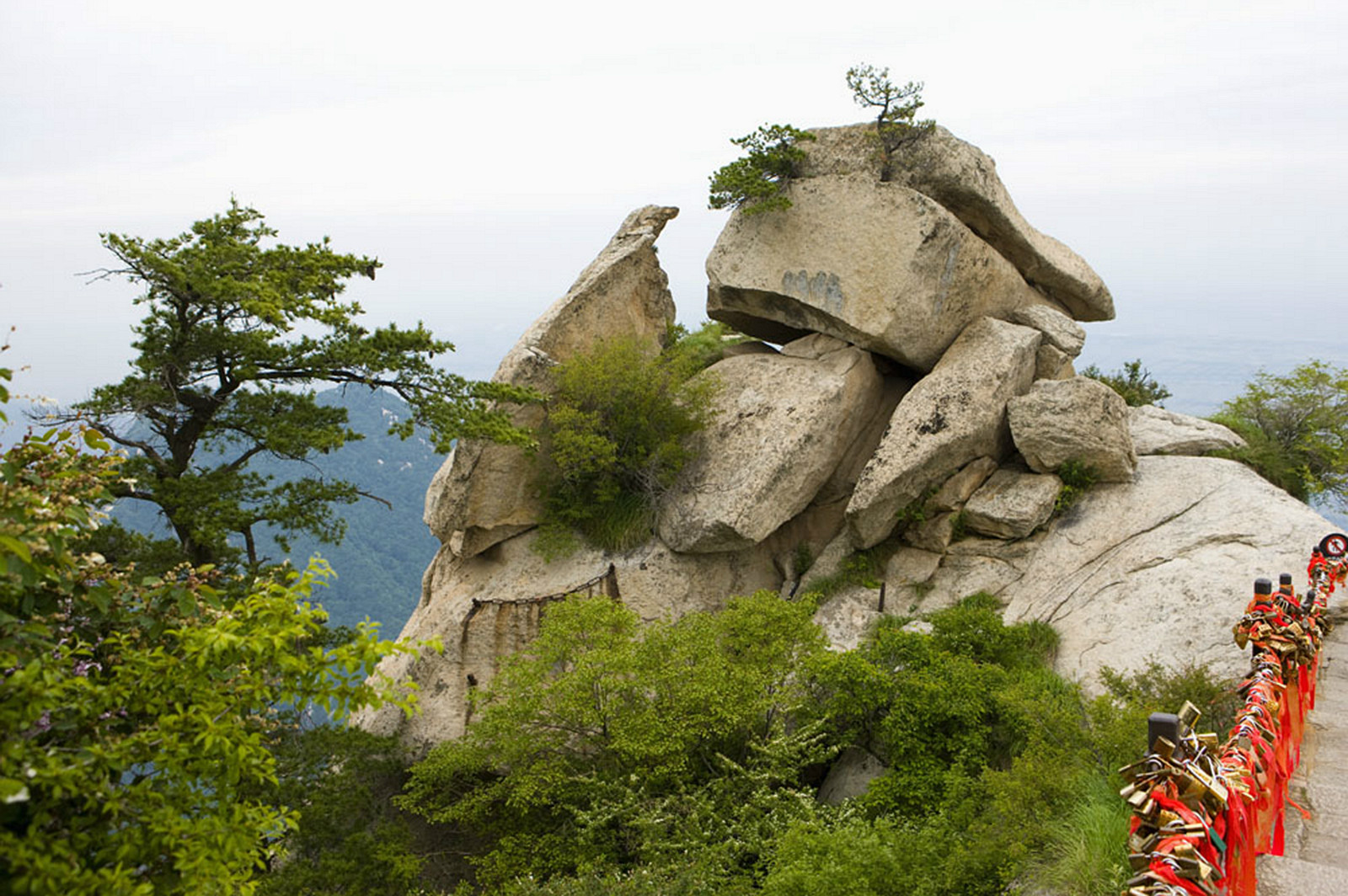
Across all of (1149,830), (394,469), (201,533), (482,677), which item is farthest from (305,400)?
(394,469)

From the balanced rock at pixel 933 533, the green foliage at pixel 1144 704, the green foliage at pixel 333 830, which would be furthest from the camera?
the balanced rock at pixel 933 533

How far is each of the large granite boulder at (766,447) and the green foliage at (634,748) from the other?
11.2 feet

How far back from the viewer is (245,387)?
58.9ft

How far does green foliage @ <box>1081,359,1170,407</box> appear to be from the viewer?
25.2 meters

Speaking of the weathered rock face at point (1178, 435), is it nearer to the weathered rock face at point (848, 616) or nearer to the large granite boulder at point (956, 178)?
the large granite boulder at point (956, 178)

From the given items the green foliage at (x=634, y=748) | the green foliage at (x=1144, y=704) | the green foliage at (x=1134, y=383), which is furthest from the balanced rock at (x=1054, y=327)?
the green foliage at (x=634, y=748)

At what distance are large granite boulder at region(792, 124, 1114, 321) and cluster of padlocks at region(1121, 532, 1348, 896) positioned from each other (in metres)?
15.4

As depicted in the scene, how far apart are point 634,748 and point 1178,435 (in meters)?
14.7

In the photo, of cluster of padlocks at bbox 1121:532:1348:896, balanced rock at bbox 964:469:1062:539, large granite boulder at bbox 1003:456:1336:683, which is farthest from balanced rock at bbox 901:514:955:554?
cluster of padlocks at bbox 1121:532:1348:896

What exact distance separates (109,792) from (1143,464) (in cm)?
1963

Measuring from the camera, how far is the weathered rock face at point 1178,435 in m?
20.0

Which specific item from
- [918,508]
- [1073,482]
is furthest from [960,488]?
[1073,482]

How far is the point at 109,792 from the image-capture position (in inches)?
169

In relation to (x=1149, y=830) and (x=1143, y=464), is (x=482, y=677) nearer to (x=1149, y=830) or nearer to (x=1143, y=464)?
(x=1143, y=464)
